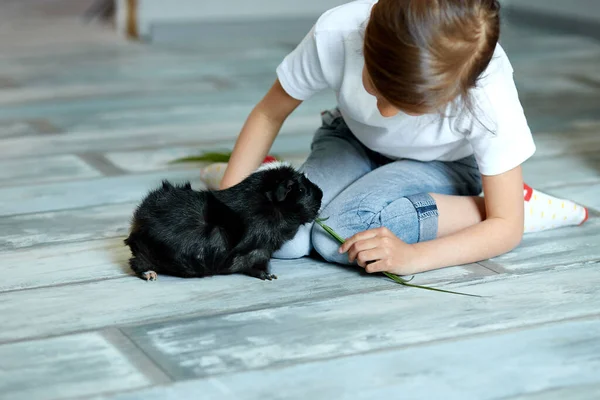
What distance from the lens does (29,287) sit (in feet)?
5.36

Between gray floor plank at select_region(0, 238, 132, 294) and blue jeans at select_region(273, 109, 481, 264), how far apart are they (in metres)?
0.33

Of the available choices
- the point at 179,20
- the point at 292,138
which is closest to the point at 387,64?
the point at 292,138

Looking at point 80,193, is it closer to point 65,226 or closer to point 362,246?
point 65,226

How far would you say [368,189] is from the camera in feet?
5.95

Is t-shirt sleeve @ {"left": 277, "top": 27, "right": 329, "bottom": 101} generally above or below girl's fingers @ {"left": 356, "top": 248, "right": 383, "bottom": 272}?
above

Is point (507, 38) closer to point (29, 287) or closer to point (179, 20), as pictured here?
point (179, 20)

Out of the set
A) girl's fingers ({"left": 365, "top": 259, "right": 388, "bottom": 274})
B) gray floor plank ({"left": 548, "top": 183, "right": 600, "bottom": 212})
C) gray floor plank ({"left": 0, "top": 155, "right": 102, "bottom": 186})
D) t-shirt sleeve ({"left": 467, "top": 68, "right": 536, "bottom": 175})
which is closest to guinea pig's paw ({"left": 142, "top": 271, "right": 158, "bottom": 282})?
girl's fingers ({"left": 365, "top": 259, "right": 388, "bottom": 274})

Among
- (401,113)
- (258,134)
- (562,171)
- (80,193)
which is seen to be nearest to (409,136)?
(401,113)

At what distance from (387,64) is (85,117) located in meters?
1.80

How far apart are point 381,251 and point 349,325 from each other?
0.20 m

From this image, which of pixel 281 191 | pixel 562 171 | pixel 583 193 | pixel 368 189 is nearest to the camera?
pixel 281 191

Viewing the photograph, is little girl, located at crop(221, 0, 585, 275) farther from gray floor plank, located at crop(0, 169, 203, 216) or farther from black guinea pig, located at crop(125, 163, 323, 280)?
gray floor plank, located at crop(0, 169, 203, 216)

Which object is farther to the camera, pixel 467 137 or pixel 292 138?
pixel 292 138

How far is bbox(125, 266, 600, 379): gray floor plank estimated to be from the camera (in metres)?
1.35
